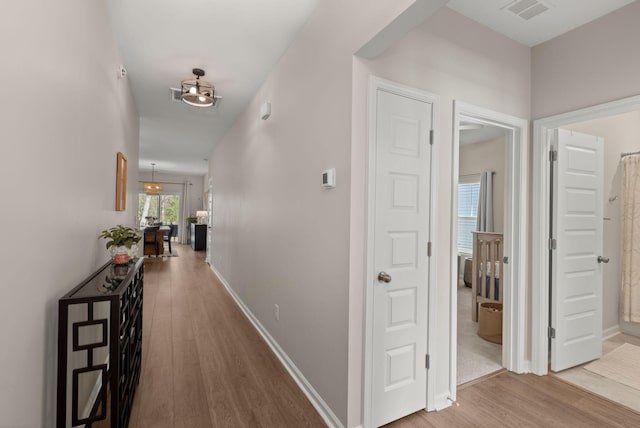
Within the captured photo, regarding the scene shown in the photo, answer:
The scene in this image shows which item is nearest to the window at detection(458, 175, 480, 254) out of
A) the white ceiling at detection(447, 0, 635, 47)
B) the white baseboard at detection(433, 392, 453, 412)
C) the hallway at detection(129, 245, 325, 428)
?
the white ceiling at detection(447, 0, 635, 47)

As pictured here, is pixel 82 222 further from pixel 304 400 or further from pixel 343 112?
pixel 304 400

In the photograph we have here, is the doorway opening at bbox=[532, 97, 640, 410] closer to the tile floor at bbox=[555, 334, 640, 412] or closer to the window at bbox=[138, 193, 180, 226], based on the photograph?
the tile floor at bbox=[555, 334, 640, 412]

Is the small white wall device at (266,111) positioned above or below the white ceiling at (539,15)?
below

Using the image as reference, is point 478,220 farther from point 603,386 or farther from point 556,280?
point 603,386

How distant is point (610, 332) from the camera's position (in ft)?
11.6

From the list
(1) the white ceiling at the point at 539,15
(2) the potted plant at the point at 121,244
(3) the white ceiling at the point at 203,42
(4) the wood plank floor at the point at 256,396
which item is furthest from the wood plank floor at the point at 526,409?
(3) the white ceiling at the point at 203,42

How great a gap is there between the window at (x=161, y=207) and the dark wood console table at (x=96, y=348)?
1115 cm

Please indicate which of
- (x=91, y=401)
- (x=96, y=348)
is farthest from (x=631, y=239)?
(x=91, y=401)

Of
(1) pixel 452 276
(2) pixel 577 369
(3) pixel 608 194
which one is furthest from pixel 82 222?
(3) pixel 608 194

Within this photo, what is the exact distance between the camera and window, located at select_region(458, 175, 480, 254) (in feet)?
20.2

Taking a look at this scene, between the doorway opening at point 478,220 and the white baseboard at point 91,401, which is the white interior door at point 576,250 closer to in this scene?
the doorway opening at point 478,220

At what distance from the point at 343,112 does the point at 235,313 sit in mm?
3189

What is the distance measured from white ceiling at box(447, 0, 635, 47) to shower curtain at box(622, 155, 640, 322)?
2.15 metres

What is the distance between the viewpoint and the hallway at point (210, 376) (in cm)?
200
